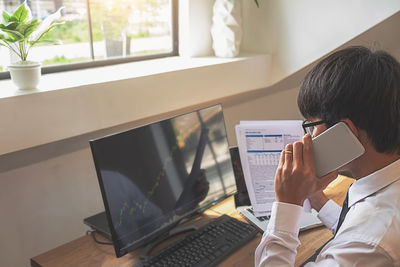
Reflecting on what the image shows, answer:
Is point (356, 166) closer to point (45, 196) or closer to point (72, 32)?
point (45, 196)

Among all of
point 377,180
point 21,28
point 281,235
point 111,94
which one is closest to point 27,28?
point 21,28

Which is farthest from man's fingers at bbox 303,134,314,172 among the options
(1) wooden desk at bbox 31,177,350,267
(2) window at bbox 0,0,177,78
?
(2) window at bbox 0,0,177,78

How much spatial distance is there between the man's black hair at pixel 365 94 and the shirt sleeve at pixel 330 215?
0.44m

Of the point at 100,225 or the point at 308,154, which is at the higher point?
the point at 308,154

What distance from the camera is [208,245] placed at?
1.36 m

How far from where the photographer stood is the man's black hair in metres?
1.01

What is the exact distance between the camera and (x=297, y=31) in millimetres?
2307

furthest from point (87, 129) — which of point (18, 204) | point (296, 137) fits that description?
point (296, 137)

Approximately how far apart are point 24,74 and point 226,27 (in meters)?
1.14

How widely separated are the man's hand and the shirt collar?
11cm

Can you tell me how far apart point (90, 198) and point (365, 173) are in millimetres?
1221

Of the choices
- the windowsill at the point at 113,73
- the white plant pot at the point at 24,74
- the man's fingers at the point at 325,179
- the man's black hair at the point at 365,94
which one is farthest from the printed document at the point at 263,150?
the white plant pot at the point at 24,74

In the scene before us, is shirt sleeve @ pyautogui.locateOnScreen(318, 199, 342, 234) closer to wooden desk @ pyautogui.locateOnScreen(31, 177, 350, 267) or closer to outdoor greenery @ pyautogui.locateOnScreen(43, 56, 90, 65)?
wooden desk @ pyautogui.locateOnScreen(31, 177, 350, 267)

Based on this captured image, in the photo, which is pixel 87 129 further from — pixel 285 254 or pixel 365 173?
pixel 365 173
